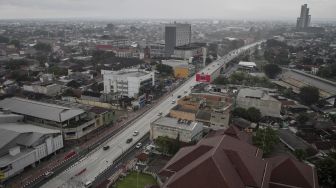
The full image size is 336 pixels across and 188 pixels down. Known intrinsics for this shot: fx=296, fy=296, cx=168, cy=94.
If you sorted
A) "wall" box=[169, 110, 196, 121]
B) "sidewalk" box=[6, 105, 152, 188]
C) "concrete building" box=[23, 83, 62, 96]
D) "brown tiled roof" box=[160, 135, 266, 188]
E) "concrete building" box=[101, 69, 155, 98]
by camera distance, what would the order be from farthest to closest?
"concrete building" box=[101, 69, 155, 98] < "concrete building" box=[23, 83, 62, 96] < "wall" box=[169, 110, 196, 121] < "sidewalk" box=[6, 105, 152, 188] < "brown tiled roof" box=[160, 135, 266, 188]

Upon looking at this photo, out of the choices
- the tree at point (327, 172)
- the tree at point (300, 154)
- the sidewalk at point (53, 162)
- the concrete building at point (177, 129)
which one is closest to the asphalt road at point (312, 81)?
the tree at point (300, 154)

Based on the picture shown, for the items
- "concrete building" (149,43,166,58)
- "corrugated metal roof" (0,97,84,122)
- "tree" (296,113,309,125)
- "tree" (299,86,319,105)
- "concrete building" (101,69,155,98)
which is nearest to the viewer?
"corrugated metal roof" (0,97,84,122)

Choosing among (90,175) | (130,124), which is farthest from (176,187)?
(130,124)

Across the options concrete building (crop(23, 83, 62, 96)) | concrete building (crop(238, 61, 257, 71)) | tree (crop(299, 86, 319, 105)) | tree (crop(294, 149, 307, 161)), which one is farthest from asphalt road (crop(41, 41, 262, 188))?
concrete building (crop(238, 61, 257, 71))

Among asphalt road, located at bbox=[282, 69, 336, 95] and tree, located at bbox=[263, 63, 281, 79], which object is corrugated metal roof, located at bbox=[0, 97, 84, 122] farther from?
tree, located at bbox=[263, 63, 281, 79]

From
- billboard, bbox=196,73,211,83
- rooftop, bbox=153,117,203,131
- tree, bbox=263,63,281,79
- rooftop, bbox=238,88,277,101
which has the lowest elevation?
rooftop, bbox=153,117,203,131

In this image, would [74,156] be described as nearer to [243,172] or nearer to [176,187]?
[176,187]
